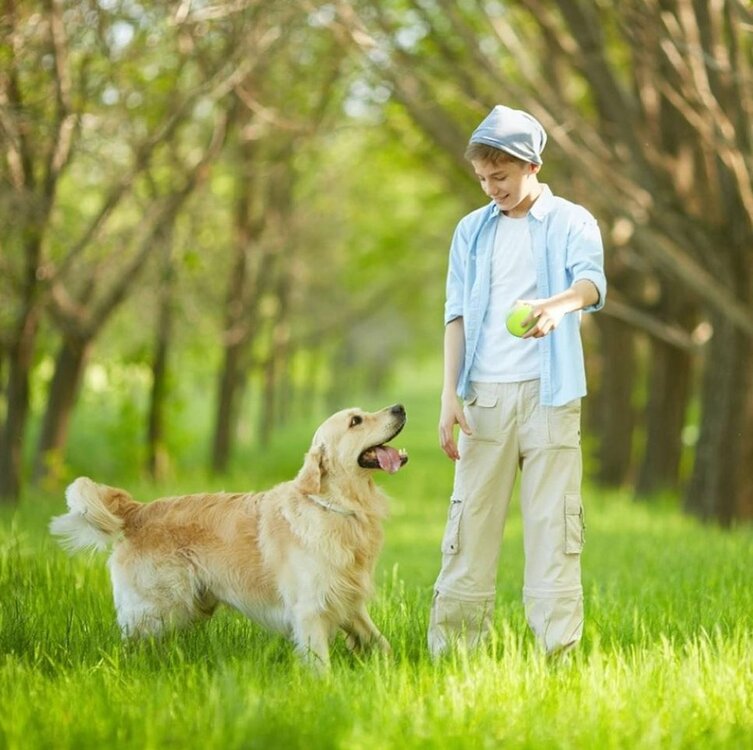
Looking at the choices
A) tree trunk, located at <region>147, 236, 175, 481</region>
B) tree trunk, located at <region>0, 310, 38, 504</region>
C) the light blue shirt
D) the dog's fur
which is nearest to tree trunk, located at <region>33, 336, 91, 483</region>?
tree trunk, located at <region>0, 310, 38, 504</region>

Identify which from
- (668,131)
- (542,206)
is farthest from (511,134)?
(668,131)

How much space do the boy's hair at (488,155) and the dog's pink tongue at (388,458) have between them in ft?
4.61

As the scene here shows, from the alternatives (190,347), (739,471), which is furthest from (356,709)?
(190,347)

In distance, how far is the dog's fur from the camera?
5.76 m

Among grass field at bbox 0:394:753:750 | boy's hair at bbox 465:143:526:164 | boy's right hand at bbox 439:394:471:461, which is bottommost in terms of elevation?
grass field at bbox 0:394:753:750

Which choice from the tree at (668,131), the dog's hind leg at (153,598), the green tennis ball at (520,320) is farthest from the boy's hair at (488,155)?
the tree at (668,131)

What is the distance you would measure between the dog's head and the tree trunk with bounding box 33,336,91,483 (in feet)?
27.1

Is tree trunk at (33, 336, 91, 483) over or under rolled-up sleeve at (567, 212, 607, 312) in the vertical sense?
under

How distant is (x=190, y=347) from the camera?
60.2 ft

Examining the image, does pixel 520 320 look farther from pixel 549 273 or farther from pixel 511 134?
pixel 511 134

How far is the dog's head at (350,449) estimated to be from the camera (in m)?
5.88

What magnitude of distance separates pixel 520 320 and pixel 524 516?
1.00 metres

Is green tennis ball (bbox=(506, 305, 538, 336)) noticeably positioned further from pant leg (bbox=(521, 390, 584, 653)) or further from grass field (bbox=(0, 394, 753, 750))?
grass field (bbox=(0, 394, 753, 750))

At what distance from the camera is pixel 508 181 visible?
17.8 ft
